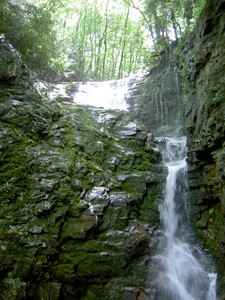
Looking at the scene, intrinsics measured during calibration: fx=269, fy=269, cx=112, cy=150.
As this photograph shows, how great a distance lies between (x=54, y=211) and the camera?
20.3 ft

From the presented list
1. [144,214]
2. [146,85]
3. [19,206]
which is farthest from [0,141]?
[146,85]

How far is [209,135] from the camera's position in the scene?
6902 mm

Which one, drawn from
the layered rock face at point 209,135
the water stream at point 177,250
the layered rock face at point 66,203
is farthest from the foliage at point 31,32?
the water stream at point 177,250

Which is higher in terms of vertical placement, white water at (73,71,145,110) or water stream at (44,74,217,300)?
white water at (73,71,145,110)

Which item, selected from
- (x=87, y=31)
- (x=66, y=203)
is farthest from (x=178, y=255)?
(x=87, y=31)

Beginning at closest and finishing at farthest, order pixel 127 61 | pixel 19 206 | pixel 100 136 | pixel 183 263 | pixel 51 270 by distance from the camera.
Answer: pixel 51 270
pixel 19 206
pixel 183 263
pixel 100 136
pixel 127 61

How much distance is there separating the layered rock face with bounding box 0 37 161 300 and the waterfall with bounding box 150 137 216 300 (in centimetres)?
44

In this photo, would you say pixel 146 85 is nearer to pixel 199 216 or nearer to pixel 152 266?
pixel 199 216

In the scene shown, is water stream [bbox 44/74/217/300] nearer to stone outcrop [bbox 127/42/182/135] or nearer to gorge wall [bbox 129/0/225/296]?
gorge wall [bbox 129/0/225/296]

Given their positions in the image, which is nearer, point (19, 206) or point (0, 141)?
point (19, 206)

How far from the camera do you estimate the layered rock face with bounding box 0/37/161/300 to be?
5426 millimetres

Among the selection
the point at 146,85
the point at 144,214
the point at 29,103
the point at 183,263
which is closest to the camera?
the point at 183,263

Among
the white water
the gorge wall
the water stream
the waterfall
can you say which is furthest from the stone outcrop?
the waterfall

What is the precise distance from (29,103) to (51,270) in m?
4.89
